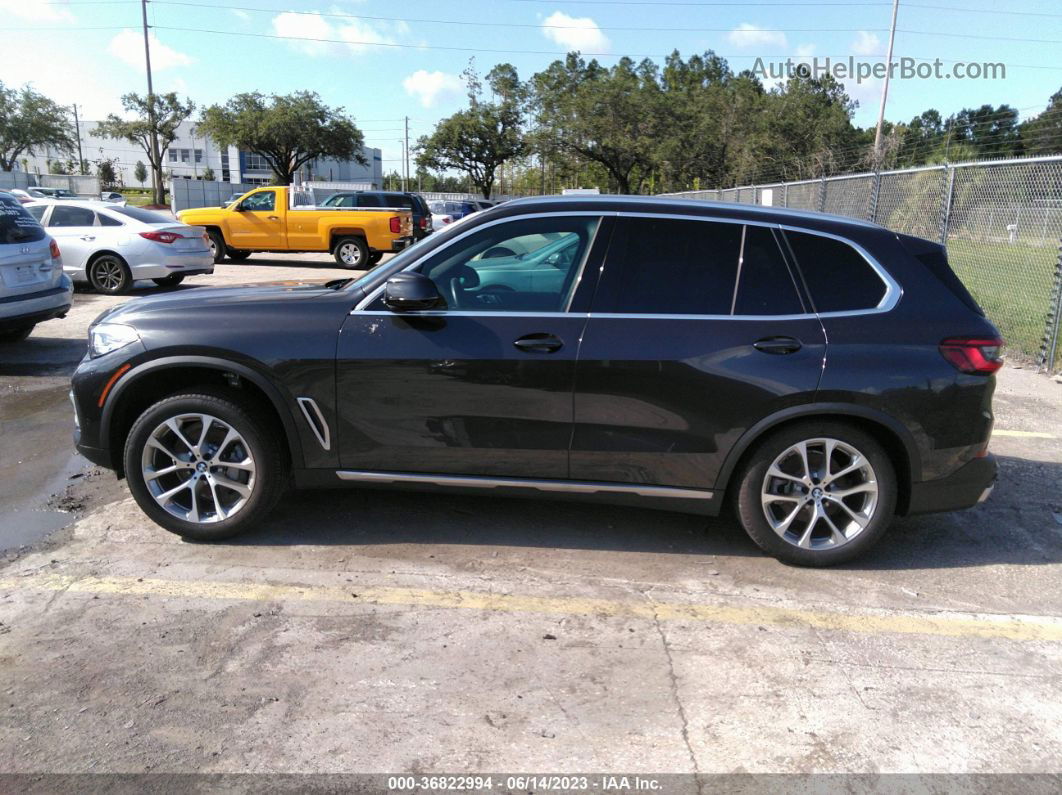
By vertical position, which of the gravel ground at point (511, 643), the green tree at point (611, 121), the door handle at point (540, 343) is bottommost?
the gravel ground at point (511, 643)

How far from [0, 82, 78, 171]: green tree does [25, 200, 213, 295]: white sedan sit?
6173 cm

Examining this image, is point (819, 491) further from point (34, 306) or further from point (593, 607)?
point (34, 306)

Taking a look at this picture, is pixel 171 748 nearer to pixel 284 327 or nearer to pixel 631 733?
pixel 631 733

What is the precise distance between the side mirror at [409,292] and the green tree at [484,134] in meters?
52.9

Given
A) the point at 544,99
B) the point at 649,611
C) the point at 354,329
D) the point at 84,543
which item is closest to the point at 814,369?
the point at 649,611

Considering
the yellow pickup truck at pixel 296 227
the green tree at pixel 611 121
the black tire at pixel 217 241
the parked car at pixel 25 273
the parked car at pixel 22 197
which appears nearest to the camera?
the parked car at pixel 25 273

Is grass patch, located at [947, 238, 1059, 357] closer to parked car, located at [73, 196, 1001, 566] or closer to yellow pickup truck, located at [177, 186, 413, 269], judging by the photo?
parked car, located at [73, 196, 1001, 566]

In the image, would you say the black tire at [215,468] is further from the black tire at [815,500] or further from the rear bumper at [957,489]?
the rear bumper at [957,489]

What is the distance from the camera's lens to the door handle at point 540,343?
395 cm

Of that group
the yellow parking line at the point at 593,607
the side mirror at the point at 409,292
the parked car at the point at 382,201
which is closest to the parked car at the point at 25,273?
the yellow parking line at the point at 593,607

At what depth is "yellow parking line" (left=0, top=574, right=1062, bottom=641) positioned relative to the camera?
3.64 metres

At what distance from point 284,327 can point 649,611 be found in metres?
2.29

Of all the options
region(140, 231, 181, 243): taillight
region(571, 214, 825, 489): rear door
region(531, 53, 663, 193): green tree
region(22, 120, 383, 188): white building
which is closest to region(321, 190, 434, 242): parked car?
region(140, 231, 181, 243): taillight

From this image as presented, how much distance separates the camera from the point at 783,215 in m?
4.15
